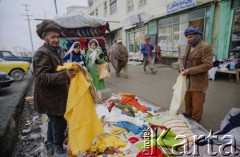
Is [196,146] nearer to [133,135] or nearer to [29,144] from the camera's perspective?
[133,135]

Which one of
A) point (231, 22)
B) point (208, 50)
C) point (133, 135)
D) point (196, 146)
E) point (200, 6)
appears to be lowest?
point (133, 135)

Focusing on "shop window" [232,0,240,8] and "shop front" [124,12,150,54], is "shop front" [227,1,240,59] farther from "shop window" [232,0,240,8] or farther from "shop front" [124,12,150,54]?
"shop front" [124,12,150,54]

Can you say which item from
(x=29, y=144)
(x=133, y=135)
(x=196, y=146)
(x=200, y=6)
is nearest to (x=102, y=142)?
(x=133, y=135)

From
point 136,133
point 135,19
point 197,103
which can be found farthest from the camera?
point 135,19

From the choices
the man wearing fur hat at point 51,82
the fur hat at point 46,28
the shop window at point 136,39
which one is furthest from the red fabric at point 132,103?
the shop window at point 136,39

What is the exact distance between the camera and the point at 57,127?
8.15 feet

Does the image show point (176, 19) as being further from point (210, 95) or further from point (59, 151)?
point (59, 151)

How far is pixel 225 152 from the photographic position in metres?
1.72

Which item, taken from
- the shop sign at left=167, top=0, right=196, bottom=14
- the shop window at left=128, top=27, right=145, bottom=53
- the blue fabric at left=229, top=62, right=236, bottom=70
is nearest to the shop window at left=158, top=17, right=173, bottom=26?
the shop sign at left=167, top=0, right=196, bottom=14

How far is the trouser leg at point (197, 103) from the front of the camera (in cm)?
334

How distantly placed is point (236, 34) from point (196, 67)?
582cm

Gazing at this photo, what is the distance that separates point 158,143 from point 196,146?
0.53m

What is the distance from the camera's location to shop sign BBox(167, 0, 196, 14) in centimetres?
896

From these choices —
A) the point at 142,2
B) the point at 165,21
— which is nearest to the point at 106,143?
the point at 165,21
